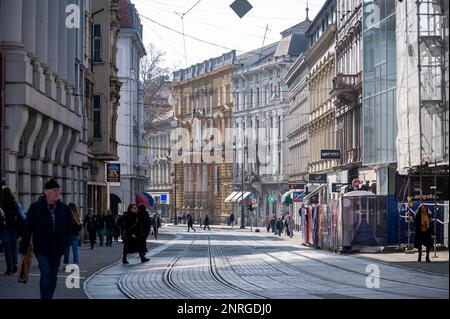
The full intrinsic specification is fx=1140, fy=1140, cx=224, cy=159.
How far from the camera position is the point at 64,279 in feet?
74.3

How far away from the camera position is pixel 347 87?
62.6 meters

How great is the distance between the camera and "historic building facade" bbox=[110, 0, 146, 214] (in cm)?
7806

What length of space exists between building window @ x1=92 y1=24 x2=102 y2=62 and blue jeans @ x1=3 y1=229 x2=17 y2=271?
36.9 m

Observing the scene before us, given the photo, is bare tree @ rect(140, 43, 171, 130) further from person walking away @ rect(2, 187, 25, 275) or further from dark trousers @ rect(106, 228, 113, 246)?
person walking away @ rect(2, 187, 25, 275)

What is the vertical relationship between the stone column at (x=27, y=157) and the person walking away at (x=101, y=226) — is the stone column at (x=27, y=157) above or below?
above

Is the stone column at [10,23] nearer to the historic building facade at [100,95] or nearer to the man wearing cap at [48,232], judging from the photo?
the man wearing cap at [48,232]

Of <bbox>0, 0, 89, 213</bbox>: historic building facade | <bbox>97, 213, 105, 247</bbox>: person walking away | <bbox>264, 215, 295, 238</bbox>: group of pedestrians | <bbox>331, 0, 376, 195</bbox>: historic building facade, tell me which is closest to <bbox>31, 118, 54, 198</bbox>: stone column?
<bbox>0, 0, 89, 213</bbox>: historic building facade

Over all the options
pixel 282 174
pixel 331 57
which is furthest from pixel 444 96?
pixel 282 174

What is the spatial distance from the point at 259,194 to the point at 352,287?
9355 centimetres

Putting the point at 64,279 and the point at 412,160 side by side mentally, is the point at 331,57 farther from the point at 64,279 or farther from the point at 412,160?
the point at 64,279

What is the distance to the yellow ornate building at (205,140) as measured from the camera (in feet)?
399

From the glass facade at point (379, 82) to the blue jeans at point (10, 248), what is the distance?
27322 mm

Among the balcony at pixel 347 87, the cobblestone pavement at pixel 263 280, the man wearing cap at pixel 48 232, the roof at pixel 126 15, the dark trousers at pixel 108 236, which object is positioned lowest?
the cobblestone pavement at pixel 263 280

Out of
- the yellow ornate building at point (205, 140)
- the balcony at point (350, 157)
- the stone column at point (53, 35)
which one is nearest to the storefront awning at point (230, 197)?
the yellow ornate building at point (205, 140)
